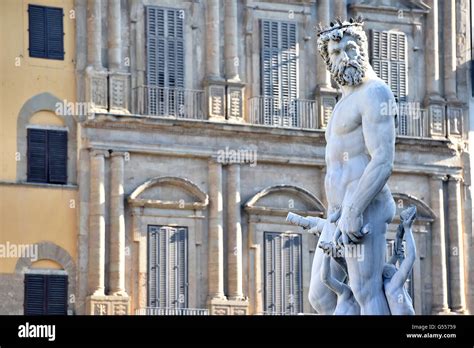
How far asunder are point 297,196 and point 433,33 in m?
5.74

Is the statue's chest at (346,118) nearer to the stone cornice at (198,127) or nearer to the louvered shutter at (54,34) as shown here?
the stone cornice at (198,127)

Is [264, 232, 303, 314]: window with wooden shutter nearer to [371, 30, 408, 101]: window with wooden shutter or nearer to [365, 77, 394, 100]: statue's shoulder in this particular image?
[371, 30, 408, 101]: window with wooden shutter

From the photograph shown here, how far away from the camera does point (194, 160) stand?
46.5m

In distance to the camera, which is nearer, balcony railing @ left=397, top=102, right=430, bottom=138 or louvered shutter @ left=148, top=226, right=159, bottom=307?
louvered shutter @ left=148, top=226, right=159, bottom=307

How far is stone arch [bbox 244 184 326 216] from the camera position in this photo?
46.8 m

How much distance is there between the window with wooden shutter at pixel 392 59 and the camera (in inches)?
1938

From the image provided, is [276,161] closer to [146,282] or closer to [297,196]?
[297,196]

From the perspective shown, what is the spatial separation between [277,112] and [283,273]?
12.2 ft

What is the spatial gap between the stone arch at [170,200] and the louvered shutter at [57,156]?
158 cm

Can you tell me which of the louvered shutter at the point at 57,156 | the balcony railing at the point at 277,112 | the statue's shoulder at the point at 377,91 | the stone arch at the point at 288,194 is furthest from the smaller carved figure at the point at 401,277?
the balcony railing at the point at 277,112

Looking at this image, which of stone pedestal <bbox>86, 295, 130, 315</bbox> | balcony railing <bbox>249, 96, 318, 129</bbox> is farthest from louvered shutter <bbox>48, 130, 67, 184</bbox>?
balcony railing <bbox>249, 96, 318, 129</bbox>

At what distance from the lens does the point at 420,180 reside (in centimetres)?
4941
